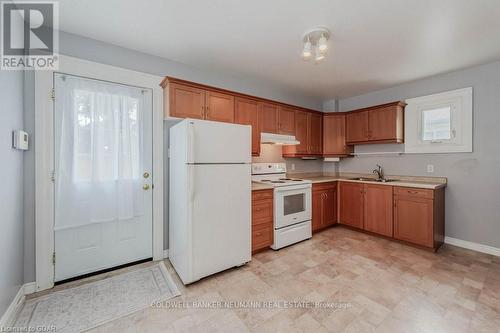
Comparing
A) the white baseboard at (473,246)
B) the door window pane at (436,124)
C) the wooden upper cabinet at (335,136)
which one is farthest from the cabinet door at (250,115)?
the white baseboard at (473,246)

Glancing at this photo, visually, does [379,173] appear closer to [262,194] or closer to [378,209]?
[378,209]

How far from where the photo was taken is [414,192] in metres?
3.05

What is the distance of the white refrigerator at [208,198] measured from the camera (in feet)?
6.99

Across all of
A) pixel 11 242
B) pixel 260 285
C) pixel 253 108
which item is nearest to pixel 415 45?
pixel 253 108

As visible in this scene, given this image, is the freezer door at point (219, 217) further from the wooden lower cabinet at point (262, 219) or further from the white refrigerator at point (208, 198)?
the wooden lower cabinet at point (262, 219)

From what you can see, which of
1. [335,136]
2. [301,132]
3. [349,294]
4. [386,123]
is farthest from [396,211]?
[301,132]

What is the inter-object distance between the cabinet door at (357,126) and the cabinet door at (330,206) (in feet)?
3.48

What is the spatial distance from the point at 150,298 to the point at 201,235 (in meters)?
0.71

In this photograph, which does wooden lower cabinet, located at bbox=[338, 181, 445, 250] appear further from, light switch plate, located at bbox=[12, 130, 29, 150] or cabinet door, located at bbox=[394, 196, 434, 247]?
light switch plate, located at bbox=[12, 130, 29, 150]

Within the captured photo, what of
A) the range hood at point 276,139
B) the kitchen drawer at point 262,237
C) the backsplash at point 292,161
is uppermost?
the range hood at point 276,139

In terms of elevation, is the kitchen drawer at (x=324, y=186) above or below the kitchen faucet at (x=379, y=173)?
below

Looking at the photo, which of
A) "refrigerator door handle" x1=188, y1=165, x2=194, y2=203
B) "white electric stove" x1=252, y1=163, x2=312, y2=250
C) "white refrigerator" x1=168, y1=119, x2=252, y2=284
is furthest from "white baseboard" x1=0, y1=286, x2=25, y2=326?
"white electric stove" x1=252, y1=163, x2=312, y2=250

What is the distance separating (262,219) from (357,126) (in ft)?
8.89

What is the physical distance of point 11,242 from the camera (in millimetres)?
1736
